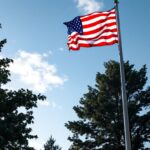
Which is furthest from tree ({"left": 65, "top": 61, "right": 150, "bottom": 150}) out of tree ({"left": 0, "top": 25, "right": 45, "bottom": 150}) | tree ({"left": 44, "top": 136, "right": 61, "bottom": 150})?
tree ({"left": 44, "top": 136, "right": 61, "bottom": 150})

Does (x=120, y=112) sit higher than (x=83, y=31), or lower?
higher

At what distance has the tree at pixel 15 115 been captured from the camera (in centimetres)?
1741

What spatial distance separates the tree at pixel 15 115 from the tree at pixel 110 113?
10.2 metres

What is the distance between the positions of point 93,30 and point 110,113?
15.2 m

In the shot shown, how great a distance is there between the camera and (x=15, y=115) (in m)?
18.1

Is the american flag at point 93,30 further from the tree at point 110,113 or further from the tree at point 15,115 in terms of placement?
the tree at point 110,113

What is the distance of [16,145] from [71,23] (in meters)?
7.23

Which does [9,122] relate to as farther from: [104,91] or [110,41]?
[104,91]

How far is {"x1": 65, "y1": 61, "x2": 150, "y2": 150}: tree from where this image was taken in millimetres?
27875

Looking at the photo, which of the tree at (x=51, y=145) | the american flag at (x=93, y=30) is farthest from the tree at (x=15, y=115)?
the tree at (x=51, y=145)

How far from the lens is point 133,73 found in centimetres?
3175

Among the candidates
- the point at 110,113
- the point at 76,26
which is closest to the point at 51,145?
the point at 110,113

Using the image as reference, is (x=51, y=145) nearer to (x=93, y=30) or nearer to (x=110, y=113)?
(x=110, y=113)

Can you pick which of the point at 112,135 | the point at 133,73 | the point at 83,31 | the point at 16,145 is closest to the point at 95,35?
the point at 83,31
